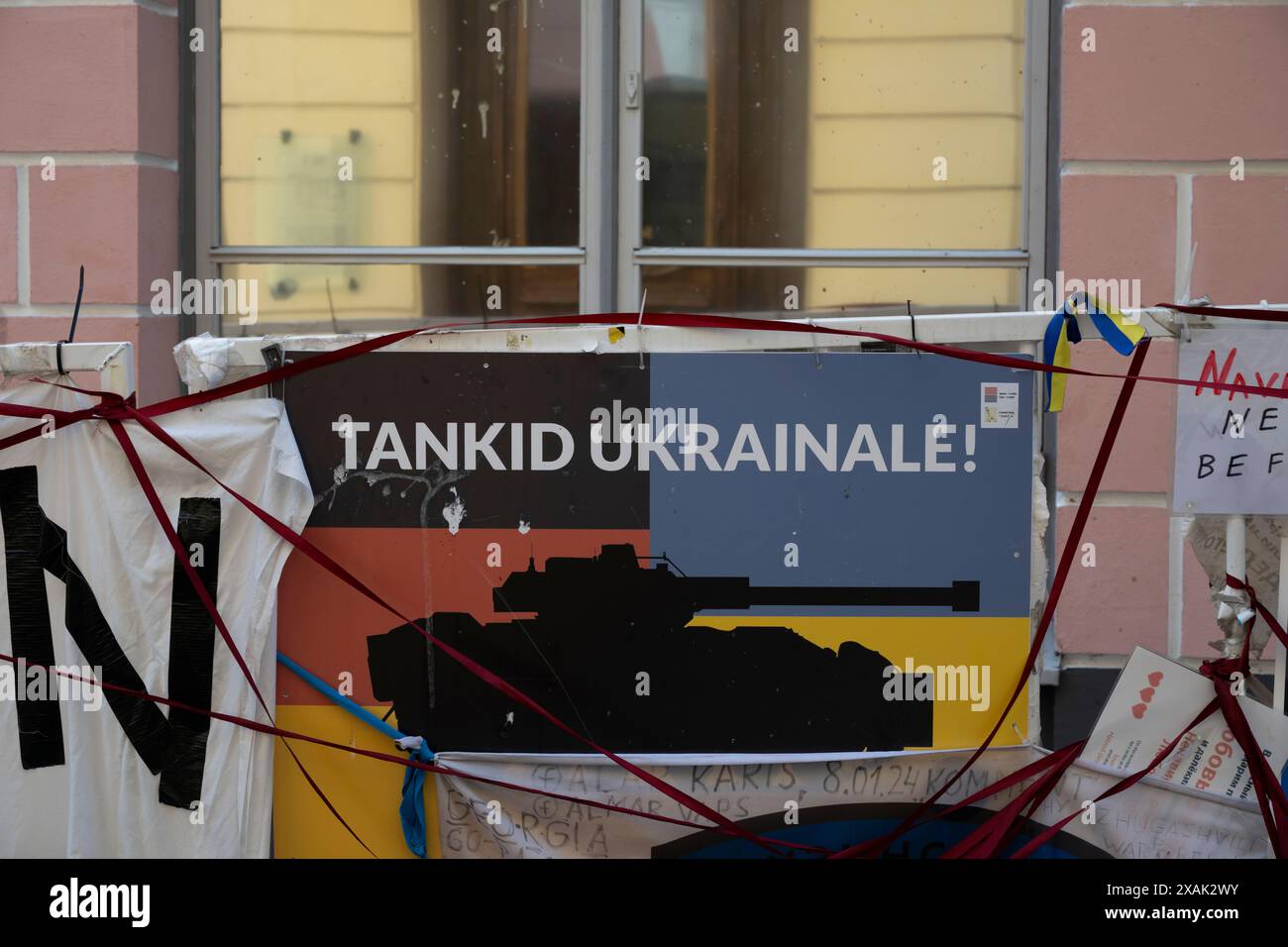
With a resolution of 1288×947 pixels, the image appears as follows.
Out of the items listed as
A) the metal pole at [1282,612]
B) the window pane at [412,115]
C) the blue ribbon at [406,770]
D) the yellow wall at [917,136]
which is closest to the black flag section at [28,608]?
the blue ribbon at [406,770]

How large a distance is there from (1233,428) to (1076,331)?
0.42m

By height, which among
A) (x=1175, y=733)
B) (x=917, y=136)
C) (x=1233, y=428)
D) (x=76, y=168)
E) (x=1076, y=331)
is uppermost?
(x=917, y=136)

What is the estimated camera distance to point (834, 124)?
443cm

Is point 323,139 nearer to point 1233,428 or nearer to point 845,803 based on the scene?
point 845,803

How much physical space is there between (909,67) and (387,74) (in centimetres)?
198

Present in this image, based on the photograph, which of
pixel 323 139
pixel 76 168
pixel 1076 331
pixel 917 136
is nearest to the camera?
pixel 1076 331

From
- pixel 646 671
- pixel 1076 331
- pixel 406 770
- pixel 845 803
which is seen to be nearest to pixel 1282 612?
pixel 1076 331

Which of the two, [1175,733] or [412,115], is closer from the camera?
[1175,733]

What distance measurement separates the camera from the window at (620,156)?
173 inches

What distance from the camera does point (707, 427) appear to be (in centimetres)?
255

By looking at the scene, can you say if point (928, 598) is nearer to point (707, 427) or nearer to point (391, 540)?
point (707, 427)

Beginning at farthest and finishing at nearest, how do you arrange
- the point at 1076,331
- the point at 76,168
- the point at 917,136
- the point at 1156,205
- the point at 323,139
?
the point at 323,139 < the point at 917,136 < the point at 76,168 < the point at 1156,205 < the point at 1076,331

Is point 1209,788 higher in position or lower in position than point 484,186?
lower
